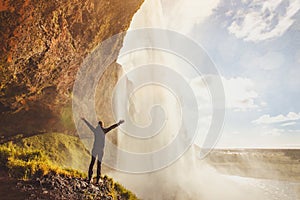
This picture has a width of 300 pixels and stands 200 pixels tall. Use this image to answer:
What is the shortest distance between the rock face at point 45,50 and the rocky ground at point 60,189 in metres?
4.25

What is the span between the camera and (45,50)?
992 centimetres

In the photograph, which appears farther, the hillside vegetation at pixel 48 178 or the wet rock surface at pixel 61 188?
the hillside vegetation at pixel 48 178

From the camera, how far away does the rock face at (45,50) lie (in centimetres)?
786

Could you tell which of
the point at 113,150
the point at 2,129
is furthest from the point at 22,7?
the point at 113,150

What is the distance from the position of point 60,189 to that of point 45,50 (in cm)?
594

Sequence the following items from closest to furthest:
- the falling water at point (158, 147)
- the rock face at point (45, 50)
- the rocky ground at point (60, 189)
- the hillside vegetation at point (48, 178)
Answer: the rocky ground at point (60, 189) < the hillside vegetation at point (48, 178) < the rock face at point (45, 50) < the falling water at point (158, 147)

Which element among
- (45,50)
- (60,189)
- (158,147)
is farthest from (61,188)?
(158,147)

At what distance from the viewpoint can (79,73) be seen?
48.2ft

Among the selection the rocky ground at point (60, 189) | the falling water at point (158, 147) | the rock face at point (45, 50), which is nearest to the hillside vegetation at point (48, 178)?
the rocky ground at point (60, 189)

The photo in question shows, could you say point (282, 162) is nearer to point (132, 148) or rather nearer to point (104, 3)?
point (132, 148)

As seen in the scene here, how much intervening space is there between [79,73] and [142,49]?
1691 centimetres

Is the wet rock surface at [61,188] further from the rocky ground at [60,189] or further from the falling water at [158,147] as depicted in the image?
the falling water at [158,147]

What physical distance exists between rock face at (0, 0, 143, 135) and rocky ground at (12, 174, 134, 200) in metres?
4.25

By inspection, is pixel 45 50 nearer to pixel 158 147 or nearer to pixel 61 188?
pixel 61 188
